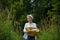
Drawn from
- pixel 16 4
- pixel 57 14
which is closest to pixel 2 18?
pixel 57 14

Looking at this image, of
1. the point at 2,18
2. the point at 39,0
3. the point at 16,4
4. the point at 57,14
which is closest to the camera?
the point at 2,18

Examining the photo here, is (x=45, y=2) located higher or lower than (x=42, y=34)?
higher

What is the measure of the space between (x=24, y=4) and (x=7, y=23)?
10.3 meters

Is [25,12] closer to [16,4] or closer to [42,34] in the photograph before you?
[16,4]

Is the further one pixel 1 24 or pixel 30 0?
pixel 30 0

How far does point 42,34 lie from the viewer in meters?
11.0

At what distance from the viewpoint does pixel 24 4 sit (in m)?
20.2

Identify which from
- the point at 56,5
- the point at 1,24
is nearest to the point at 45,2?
the point at 56,5

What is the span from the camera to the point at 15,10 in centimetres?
1938

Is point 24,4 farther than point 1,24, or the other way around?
point 24,4

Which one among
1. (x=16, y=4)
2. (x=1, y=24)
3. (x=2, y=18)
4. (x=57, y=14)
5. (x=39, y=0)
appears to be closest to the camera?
(x=1, y=24)

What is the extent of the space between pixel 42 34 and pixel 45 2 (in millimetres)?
8879

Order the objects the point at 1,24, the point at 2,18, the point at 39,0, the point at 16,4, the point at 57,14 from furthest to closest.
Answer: the point at 39,0 < the point at 16,4 < the point at 57,14 < the point at 2,18 < the point at 1,24

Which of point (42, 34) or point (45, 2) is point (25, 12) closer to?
point (45, 2)
